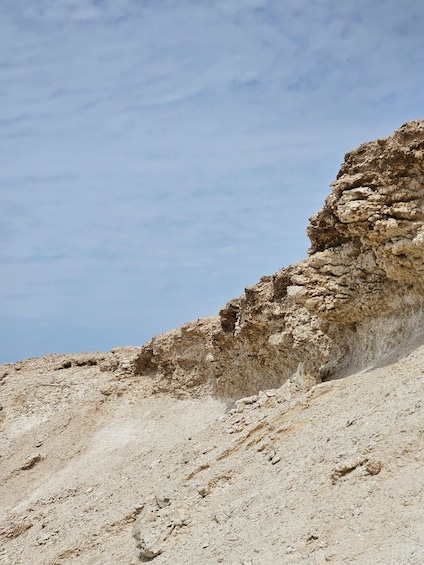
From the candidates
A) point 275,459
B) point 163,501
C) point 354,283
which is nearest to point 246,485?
point 275,459

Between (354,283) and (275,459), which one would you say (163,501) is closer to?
(275,459)

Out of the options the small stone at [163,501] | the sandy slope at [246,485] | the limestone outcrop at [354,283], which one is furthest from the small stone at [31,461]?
the small stone at [163,501]

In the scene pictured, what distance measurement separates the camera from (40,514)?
21656 mm

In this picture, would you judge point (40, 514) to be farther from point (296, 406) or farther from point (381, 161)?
point (381, 161)

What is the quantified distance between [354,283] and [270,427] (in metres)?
4.52

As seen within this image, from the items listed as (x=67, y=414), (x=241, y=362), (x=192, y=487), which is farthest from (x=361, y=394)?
(x=67, y=414)

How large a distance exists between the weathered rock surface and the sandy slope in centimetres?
4

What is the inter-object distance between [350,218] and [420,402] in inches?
228

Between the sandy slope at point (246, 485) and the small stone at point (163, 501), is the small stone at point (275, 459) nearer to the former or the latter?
the sandy slope at point (246, 485)

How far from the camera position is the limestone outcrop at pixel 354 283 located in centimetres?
1655

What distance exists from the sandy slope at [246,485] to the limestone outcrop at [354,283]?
195 cm

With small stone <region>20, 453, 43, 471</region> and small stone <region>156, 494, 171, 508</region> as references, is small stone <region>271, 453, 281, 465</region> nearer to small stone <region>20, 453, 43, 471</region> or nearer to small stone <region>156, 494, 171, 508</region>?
small stone <region>156, 494, 171, 508</region>

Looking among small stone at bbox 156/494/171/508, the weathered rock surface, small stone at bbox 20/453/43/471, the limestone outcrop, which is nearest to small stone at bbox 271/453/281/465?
the weathered rock surface

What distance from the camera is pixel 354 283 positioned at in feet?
61.1
